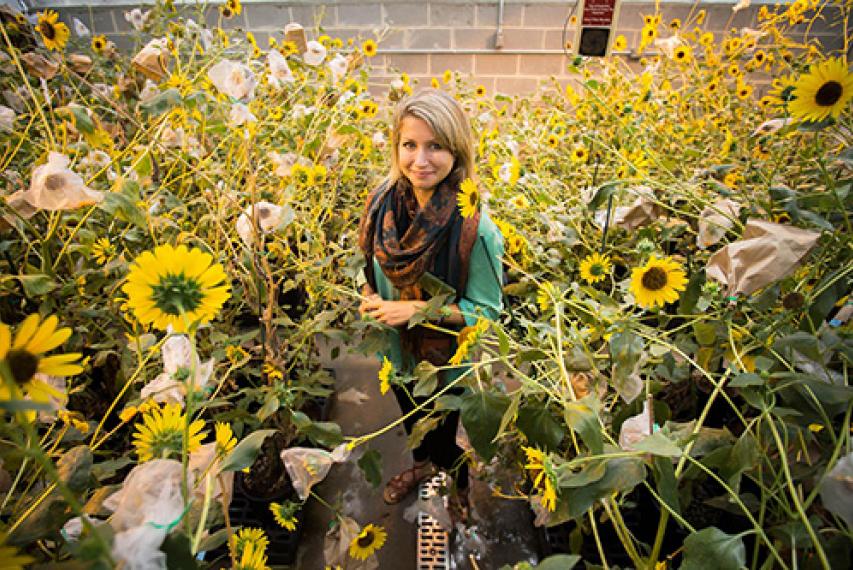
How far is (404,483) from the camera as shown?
1128mm

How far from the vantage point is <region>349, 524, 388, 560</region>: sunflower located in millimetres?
670

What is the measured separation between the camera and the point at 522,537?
41.9 inches

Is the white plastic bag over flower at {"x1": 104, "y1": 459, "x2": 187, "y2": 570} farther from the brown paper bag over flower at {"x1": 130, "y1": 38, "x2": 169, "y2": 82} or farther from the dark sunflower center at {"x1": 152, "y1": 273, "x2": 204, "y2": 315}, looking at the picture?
the brown paper bag over flower at {"x1": 130, "y1": 38, "x2": 169, "y2": 82}

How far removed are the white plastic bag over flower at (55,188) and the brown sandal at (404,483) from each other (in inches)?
35.8

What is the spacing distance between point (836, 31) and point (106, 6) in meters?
4.52

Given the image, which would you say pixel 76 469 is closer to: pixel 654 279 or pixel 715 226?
pixel 654 279

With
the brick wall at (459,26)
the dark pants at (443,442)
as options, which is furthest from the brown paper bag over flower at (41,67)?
the brick wall at (459,26)

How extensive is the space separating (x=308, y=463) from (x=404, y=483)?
714 mm

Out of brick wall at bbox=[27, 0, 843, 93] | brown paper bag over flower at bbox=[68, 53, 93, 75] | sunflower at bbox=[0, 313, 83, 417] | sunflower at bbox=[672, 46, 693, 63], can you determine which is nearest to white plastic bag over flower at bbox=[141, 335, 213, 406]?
sunflower at bbox=[0, 313, 83, 417]

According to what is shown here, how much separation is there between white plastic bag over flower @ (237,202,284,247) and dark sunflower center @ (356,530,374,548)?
50 cm

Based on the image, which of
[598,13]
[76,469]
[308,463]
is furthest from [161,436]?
[598,13]

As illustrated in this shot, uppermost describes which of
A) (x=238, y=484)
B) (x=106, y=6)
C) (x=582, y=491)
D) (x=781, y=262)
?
(x=106, y=6)

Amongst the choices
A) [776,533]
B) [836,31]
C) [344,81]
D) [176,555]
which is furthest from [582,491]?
[836,31]

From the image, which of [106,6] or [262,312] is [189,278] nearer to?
[262,312]
